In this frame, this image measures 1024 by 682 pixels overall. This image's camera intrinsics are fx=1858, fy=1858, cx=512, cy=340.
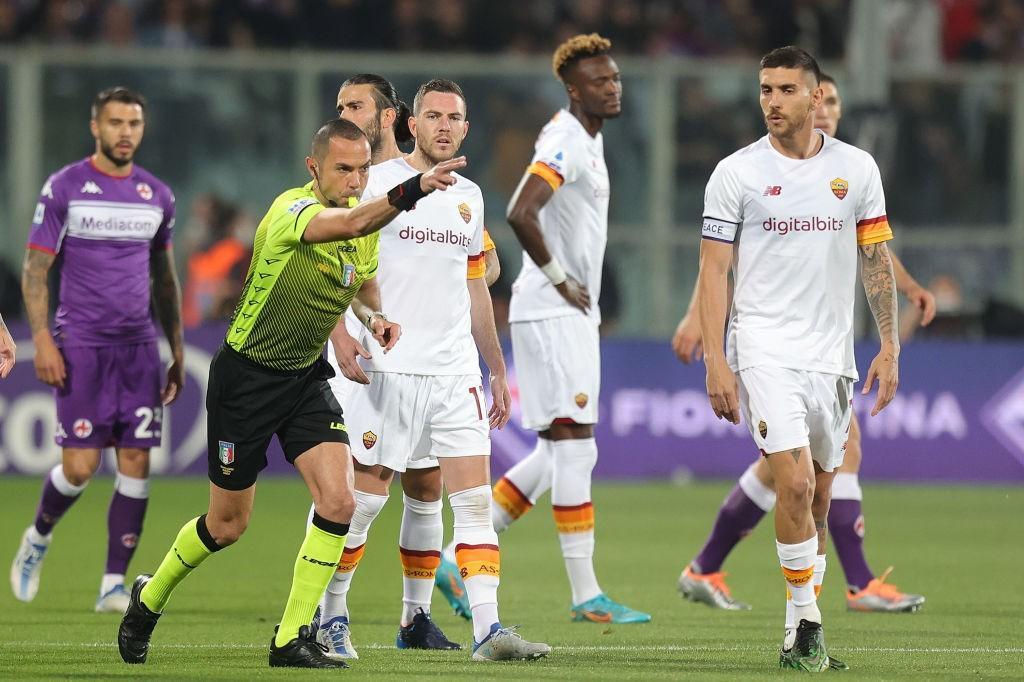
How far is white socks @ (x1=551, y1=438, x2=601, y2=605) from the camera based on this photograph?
29.0 feet

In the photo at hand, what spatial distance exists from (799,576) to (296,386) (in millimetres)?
2039

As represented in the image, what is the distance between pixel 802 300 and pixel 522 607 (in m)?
2.70

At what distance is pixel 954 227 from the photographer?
60.2ft

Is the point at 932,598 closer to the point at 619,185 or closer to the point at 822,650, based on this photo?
the point at 822,650

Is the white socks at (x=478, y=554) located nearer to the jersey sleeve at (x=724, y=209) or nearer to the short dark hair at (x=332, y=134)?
the jersey sleeve at (x=724, y=209)

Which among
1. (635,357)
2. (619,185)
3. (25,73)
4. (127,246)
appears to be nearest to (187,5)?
(25,73)

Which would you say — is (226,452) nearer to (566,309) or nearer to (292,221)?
(292,221)

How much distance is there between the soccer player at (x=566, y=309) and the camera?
892 centimetres

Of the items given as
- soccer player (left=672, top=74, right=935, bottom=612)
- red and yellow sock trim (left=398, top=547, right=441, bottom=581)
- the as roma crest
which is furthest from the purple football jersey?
the as roma crest

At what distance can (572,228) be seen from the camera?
9.27 m

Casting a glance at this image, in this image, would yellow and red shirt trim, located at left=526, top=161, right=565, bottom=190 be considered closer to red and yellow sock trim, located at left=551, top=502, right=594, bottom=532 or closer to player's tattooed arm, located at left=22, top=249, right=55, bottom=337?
red and yellow sock trim, located at left=551, top=502, right=594, bottom=532

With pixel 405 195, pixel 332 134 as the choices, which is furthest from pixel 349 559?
pixel 405 195

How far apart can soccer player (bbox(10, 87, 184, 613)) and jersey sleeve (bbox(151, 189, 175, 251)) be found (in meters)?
0.02

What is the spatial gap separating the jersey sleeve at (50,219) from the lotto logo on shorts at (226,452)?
112 inches
